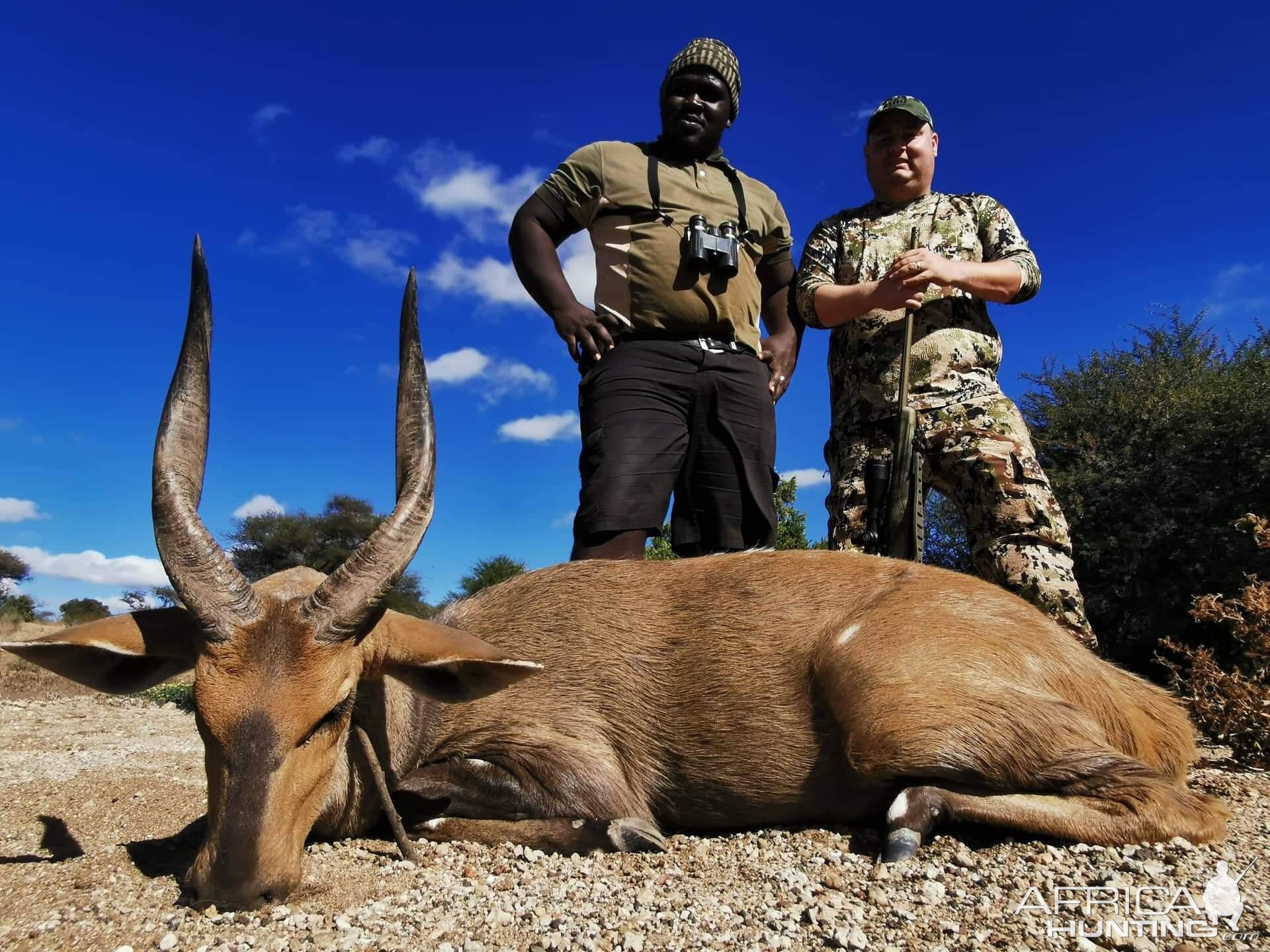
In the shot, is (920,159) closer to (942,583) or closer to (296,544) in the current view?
(942,583)

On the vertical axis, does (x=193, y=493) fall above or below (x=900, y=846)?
above

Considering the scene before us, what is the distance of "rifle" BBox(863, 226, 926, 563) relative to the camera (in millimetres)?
5656

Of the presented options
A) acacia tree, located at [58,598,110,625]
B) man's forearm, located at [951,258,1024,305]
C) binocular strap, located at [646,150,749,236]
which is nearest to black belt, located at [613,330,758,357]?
binocular strap, located at [646,150,749,236]

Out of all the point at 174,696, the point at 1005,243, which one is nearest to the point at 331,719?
the point at 1005,243

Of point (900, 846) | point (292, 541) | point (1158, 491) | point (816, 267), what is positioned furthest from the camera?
point (292, 541)

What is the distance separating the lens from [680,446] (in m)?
5.33

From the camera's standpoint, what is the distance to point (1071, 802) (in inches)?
136

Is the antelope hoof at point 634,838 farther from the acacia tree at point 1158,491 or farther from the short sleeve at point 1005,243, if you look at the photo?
the acacia tree at point 1158,491

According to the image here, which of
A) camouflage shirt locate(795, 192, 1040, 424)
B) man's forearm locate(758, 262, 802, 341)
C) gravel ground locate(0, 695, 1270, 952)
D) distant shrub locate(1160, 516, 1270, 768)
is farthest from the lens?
man's forearm locate(758, 262, 802, 341)

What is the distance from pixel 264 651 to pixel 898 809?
2431 millimetres

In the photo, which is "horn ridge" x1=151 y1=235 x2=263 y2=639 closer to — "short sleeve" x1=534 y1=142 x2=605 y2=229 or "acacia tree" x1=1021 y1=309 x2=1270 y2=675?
"short sleeve" x1=534 y1=142 x2=605 y2=229

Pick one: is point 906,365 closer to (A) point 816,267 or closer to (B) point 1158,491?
(A) point 816,267

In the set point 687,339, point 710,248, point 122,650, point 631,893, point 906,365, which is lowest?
point 631,893

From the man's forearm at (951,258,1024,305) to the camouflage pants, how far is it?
65cm
